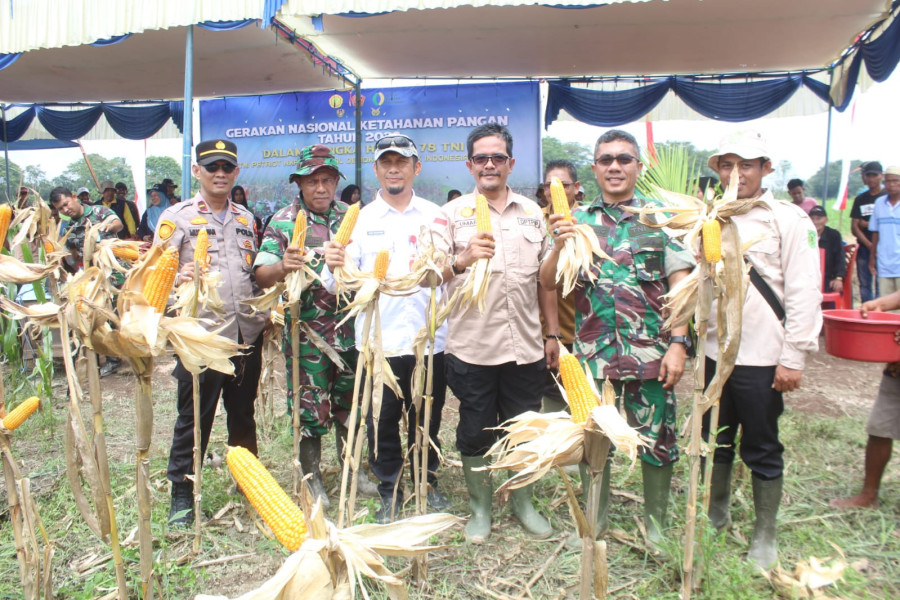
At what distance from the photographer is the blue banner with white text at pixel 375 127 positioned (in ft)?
30.9

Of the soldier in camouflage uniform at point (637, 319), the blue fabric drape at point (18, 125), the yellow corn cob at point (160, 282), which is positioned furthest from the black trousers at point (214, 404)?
the blue fabric drape at point (18, 125)

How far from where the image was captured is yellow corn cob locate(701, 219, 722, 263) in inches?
76.9

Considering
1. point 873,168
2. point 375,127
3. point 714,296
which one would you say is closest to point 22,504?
point 714,296

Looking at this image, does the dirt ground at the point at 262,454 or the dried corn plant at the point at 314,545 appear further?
the dirt ground at the point at 262,454

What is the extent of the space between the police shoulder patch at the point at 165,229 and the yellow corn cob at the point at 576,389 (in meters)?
2.42

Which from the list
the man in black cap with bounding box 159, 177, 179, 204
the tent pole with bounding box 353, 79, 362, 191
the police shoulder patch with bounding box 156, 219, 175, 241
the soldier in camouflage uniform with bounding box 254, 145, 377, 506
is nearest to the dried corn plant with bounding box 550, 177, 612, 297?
the soldier in camouflage uniform with bounding box 254, 145, 377, 506

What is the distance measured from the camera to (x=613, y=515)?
331 cm

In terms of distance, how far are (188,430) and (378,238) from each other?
4.90ft

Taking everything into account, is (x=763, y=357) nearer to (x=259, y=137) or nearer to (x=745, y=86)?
(x=745, y=86)

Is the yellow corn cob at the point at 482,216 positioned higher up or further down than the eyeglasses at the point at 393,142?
further down

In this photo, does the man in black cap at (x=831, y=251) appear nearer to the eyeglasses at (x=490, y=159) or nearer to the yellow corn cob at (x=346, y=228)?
the eyeglasses at (x=490, y=159)

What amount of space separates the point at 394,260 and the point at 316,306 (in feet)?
1.78

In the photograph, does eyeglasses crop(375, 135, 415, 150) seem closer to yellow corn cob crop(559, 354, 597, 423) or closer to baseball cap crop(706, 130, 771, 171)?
baseball cap crop(706, 130, 771, 171)

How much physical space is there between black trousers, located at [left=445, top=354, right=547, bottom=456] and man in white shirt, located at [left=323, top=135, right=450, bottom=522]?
0.74 feet
